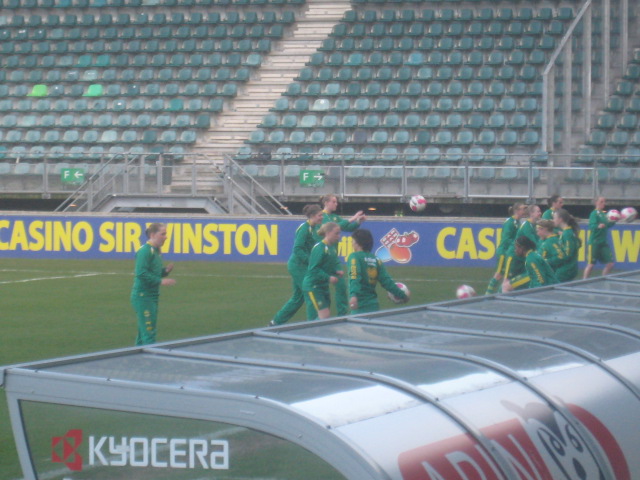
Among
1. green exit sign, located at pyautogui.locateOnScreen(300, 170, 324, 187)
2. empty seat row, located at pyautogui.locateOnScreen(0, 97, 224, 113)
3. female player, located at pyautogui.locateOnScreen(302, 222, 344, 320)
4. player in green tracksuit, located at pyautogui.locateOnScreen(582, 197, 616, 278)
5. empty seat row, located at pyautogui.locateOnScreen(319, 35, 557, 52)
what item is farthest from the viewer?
empty seat row, located at pyautogui.locateOnScreen(0, 97, 224, 113)

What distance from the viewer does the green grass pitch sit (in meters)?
12.5

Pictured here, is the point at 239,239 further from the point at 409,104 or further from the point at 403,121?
the point at 409,104

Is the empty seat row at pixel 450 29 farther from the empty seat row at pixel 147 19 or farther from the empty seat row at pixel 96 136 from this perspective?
the empty seat row at pixel 96 136

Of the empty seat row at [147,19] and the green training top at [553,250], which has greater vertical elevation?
the empty seat row at [147,19]

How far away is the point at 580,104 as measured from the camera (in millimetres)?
28453

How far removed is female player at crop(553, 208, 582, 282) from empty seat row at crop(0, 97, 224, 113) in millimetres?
19006

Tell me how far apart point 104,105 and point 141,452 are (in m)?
29.8

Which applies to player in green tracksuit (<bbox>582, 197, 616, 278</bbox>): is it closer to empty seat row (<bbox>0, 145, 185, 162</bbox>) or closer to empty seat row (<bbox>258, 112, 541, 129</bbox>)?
empty seat row (<bbox>0, 145, 185, 162</bbox>)

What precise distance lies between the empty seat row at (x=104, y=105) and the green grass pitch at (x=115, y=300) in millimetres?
8278

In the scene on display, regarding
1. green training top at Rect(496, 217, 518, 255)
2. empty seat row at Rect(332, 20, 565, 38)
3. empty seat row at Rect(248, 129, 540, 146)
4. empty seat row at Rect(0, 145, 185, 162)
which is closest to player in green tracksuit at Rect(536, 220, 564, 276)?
green training top at Rect(496, 217, 518, 255)

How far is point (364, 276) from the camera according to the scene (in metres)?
10.3

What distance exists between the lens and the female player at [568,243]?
44.9 ft

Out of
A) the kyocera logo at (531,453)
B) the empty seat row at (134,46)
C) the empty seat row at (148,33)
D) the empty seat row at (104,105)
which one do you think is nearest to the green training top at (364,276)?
the kyocera logo at (531,453)

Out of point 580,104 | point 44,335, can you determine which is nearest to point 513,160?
point 580,104
